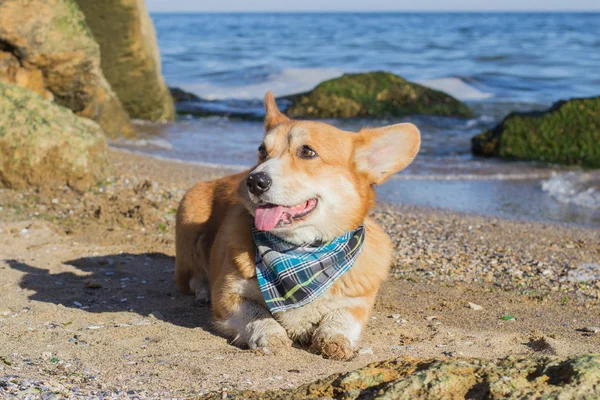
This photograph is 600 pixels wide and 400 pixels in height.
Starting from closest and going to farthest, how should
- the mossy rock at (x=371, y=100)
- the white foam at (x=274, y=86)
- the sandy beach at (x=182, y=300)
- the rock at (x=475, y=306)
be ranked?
1. the sandy beach at (x=182, y=300)
2. the rock at (x=475, y=306)
3. the mossy rock at (x=371, y=100)
4. the white foam at (x=274, y=86)

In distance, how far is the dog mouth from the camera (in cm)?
441

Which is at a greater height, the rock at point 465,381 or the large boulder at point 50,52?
the large boulder at point 50,52

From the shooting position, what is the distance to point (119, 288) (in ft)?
19.4

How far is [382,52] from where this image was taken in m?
37.9

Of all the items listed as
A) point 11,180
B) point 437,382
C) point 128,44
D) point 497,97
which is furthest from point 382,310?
point 497,97

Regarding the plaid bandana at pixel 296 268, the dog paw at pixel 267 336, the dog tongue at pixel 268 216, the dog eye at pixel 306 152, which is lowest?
the dog paw at pixel 267 336

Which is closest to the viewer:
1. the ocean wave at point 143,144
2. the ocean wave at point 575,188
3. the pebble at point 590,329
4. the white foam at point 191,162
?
the pebble at point 590,329

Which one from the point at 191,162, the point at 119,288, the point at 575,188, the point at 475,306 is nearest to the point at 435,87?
the point at 575,188

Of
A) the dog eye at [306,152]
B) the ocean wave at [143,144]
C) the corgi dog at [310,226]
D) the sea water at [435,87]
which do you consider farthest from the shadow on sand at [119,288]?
the ocean wave at [143,144]

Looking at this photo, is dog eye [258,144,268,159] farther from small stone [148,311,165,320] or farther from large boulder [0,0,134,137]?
large boulder [0,0,134,137]

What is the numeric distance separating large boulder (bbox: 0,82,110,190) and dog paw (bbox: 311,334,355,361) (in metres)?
4.99

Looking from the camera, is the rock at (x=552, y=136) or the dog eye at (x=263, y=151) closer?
the dog eye at (x=263, y=151)

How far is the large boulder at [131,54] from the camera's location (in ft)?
49.5

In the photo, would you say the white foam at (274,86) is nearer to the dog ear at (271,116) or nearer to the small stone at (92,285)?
the small stone at (92,285)
